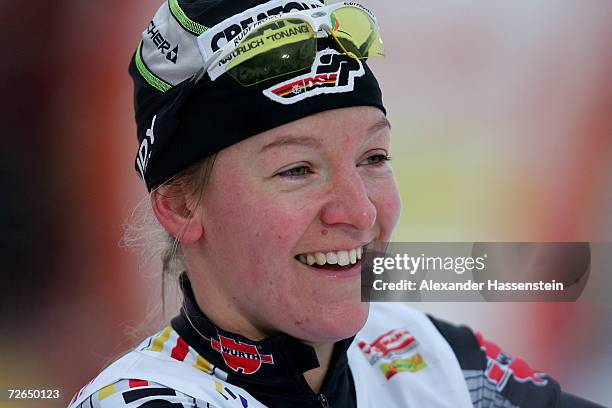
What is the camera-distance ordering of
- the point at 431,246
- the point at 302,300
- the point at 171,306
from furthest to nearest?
the point at 431,246 → the point at 171,306 → the point at 302,300

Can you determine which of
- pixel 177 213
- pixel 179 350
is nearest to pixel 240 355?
pixel 179 350

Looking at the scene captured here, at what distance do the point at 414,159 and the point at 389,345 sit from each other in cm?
60

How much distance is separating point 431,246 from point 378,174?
2.04ft

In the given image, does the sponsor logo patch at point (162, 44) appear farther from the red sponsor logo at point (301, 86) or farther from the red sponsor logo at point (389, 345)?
the red sponsor logo at point (389, 345)

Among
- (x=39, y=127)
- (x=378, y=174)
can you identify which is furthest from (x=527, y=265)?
(x=39, y=127)

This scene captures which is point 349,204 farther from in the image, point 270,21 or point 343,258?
point 270,21

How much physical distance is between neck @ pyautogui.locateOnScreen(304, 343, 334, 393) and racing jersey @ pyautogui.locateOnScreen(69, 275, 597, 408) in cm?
1

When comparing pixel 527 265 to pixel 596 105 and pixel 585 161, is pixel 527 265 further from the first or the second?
pixel 596 105

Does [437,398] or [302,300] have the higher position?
[302,300]

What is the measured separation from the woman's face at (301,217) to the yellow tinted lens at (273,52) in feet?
0.28

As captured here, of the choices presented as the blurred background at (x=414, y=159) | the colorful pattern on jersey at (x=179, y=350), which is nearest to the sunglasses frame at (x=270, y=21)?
the colorful pattern on jersey at (x=179, y=350)

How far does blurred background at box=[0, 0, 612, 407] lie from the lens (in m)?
1.70

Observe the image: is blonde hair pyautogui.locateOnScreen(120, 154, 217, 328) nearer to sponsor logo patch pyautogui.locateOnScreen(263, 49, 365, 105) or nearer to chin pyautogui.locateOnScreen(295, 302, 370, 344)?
sponsor logo patch pyautogui.locateOnScreen(263, 49, 365, 105)

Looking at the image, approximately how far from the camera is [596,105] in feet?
5.72
